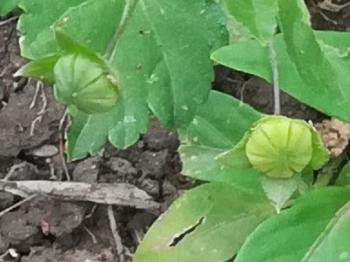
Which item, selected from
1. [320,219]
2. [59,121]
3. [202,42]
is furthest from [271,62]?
[59,121]

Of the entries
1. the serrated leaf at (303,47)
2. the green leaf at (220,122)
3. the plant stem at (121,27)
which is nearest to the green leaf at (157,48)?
the plant stem at (121,27)

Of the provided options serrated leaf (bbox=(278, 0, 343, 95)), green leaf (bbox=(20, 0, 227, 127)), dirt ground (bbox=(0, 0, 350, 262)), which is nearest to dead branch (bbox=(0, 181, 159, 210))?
dirt ground (bbox=(0, 0, 350, 262))

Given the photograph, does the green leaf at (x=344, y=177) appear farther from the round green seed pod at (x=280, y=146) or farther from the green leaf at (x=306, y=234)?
the round green seed pod at (x=280, y=146)

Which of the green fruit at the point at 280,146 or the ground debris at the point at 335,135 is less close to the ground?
the green fruit at the point at 280,146

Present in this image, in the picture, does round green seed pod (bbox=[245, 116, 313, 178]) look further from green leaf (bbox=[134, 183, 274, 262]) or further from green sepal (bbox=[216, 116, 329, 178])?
green leaf (bbox=[134, 183, 274, 262])

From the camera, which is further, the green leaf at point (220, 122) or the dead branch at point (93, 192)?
the dead branch at point (93, 192)

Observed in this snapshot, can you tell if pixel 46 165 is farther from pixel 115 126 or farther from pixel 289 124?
pixel 289 124

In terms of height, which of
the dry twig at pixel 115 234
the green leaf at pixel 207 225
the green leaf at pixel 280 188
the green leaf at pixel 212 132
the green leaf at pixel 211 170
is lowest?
the dry twig at pixel 115 234
